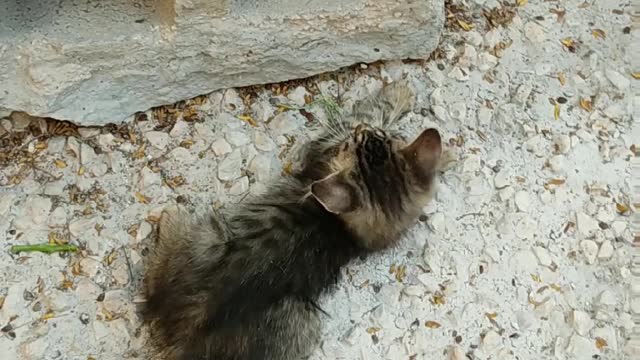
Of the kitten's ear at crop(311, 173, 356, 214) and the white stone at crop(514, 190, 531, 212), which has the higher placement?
the kitten's ear at crop(311, 173, 356, 214)

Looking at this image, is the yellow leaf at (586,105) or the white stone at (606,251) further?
the yellow leaf at (586,105)

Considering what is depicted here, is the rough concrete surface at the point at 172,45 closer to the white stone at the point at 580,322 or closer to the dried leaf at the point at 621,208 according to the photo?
the dried leaf at the point at 621,208

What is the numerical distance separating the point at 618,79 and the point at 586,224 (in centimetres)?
45

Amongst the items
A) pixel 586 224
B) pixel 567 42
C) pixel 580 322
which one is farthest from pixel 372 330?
pixel 567 42

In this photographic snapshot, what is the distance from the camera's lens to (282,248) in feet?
7.13

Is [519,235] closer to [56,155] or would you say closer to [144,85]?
[144,85]

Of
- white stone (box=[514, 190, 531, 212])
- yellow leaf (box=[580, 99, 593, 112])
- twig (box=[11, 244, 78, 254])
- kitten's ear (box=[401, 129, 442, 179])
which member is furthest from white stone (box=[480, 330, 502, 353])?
twig (box=[11, 244, 78, 254])

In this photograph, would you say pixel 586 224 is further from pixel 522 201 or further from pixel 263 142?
pixel 263 142

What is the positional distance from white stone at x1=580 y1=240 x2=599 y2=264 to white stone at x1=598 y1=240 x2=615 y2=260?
0.01 metres

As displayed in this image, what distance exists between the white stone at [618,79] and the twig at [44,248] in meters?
1.53

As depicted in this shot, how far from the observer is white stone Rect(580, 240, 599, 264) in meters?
2.45

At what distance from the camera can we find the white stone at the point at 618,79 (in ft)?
8.62

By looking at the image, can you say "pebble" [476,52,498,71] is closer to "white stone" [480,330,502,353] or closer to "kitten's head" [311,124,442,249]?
"kitten's head" [311,124,442,249]

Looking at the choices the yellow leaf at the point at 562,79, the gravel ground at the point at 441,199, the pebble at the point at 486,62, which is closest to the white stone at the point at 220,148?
the gravel ground at the point at 441,199
